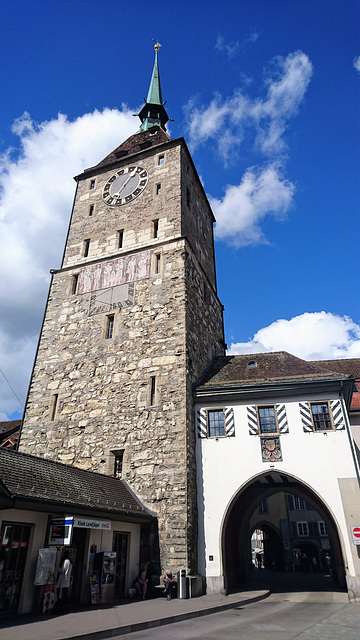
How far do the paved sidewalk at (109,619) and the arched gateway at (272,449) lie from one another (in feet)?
7.87

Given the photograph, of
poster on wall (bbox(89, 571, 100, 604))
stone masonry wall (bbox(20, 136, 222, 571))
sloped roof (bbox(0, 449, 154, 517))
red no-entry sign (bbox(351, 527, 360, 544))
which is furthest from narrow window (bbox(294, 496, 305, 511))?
poster on wall (bbox(89, 571, 100, 604))

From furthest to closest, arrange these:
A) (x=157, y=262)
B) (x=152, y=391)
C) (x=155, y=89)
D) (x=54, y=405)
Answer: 1. (x=155, y=89)
2. (x=157, y=262)
3. (x=54, y=405)
4. (x=152, y=391)

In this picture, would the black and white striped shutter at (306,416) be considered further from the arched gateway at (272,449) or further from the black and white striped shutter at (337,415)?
the black and white striped shutter at (337,415)

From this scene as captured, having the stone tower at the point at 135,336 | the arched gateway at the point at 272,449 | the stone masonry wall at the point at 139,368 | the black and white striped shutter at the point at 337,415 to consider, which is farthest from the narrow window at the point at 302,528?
the black and white striped shutter at the point at 337,415

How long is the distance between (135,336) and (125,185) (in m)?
8.65

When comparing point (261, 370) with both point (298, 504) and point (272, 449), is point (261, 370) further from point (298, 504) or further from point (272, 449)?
point (298, 504)

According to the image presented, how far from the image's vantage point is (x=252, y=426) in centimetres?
1349

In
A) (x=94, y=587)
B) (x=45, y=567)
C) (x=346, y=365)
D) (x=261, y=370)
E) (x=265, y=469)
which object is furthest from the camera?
(x=346, y=365)

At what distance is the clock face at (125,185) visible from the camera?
19.6 metres

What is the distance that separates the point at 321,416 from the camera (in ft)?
43.0

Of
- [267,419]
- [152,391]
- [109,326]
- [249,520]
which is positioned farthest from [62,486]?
[249,520]

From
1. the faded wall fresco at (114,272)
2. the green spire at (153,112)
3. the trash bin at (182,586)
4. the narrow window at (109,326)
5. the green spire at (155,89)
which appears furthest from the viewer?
the green spire at (155,89)

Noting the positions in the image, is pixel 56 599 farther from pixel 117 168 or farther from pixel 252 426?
pixel 117 168

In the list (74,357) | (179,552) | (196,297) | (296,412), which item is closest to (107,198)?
(196,297)
